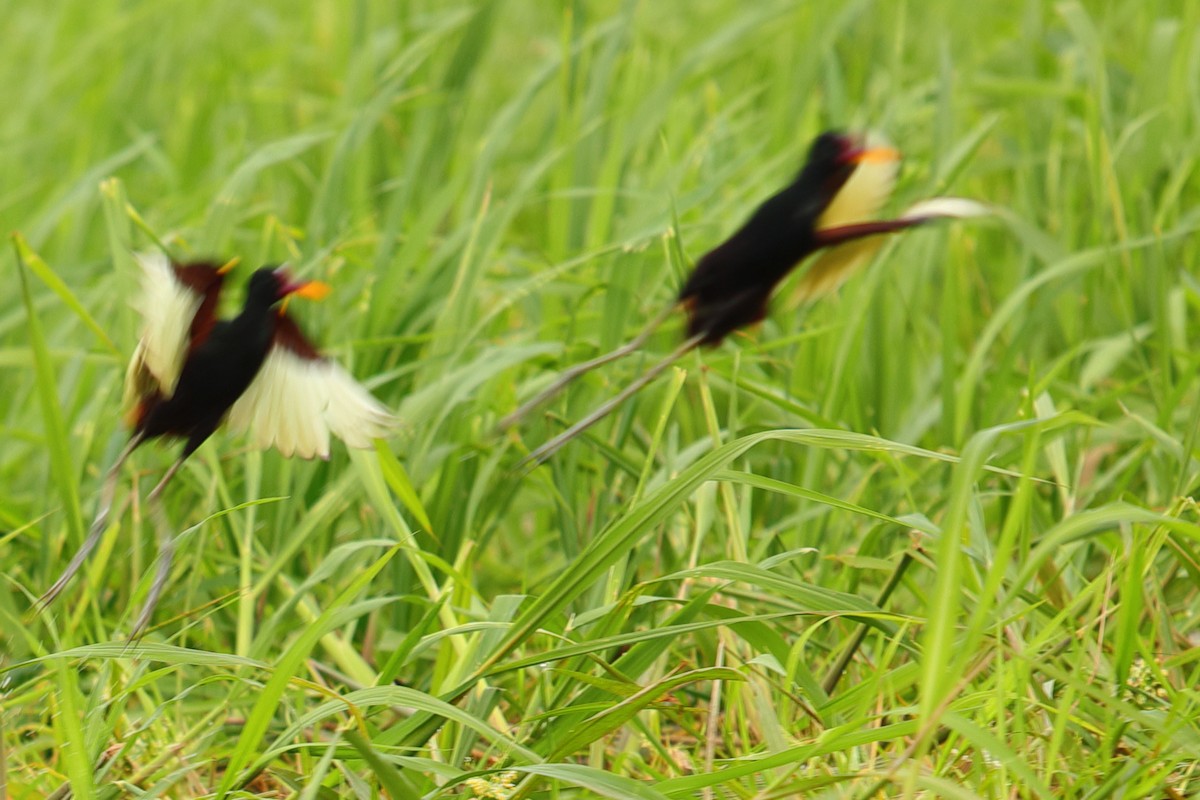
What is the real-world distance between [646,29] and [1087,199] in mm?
1468

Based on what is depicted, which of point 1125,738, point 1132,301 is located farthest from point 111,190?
point 1132,301

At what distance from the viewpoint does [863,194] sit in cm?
168

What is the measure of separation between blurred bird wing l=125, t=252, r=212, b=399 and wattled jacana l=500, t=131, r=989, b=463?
0.37 metres

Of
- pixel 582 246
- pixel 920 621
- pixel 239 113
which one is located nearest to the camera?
pixel 920 621

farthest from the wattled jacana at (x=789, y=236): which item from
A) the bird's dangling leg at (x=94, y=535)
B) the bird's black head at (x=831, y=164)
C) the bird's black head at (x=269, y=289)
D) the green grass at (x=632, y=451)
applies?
the bird's dangling leg at (x=94, y=535)

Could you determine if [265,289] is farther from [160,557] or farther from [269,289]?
[160,557]

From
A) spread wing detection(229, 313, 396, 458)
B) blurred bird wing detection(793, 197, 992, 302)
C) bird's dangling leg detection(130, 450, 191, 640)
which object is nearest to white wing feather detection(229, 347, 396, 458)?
spread wing detection(229, 313, 396, 458)

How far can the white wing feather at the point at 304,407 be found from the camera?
1632mm

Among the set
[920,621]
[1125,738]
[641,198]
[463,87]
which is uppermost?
[463,87]

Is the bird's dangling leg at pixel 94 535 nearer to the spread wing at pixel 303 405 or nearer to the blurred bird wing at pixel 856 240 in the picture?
the spread wing at pixel 303 405

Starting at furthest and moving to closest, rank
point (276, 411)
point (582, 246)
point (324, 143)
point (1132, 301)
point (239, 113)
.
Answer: point (239, 113) < point (324, 143) < point (582, 246) < point (1132, 301) < point (276, 411)

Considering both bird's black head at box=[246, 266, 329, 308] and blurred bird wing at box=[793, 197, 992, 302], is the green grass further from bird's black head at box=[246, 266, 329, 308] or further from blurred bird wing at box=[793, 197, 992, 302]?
bird's black head at box=[246, 266, 329, 308]

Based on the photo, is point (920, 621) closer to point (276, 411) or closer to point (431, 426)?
point (276, 411)

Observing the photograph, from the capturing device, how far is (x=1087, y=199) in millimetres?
3189
